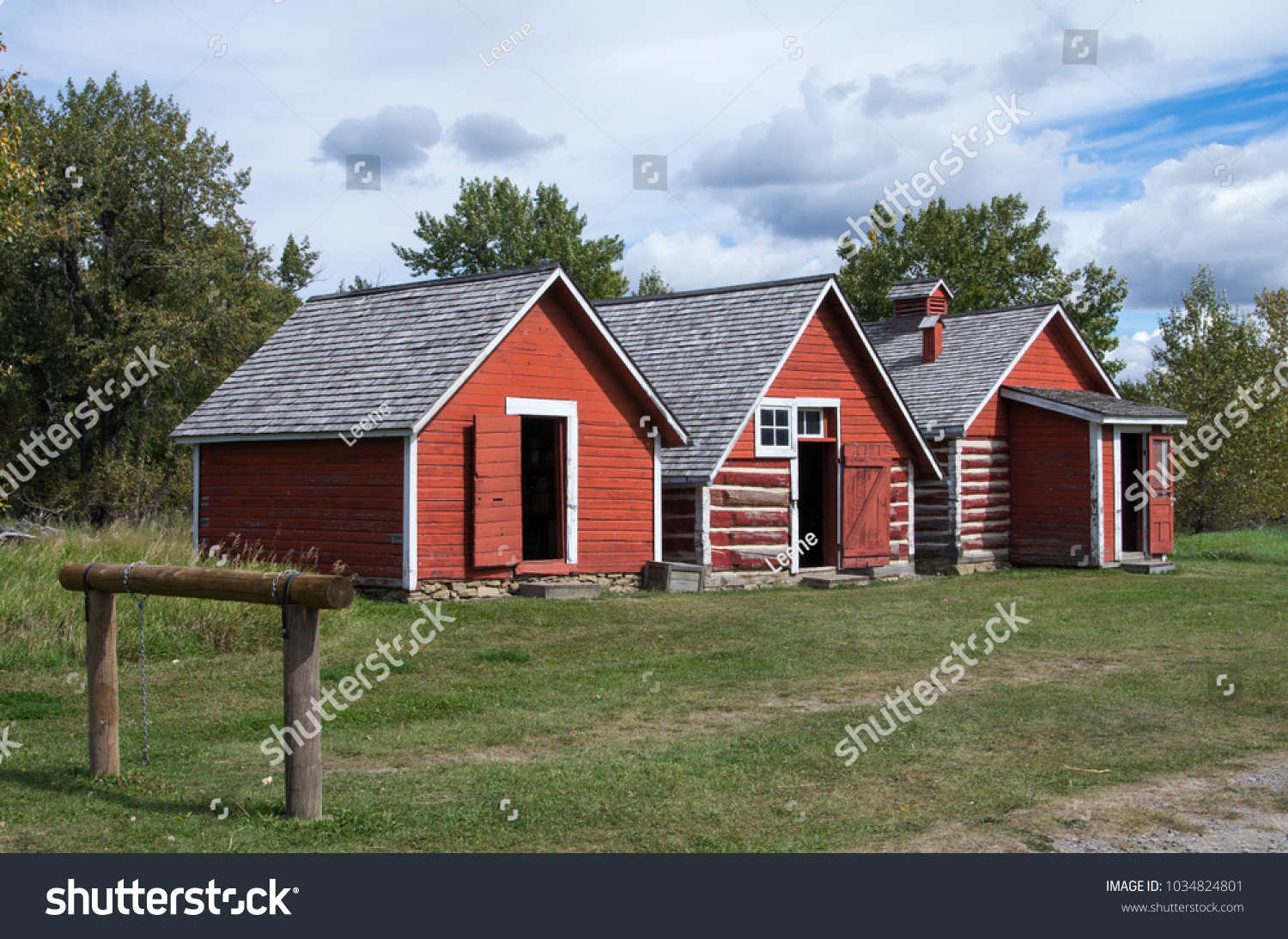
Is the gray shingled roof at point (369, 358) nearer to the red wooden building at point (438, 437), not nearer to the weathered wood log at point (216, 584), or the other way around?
the red wooden building at point (438, 437)

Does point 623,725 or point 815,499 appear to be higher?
point 815,499

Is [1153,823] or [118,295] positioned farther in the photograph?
[118,295]

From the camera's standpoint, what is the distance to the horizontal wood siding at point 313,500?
17391 mm

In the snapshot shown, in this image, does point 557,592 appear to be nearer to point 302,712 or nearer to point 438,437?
point 438,437

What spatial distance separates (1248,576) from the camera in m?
23.0

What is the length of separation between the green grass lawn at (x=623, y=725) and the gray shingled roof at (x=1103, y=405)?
825cm

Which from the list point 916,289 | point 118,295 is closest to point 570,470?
point 916,289

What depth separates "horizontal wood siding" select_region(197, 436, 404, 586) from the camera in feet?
57.1

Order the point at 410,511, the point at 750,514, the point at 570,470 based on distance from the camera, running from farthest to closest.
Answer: the point at 750,514
the point at 570,470
the point at 410,511

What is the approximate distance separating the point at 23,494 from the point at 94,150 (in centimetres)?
989

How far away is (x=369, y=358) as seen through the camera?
19016mm

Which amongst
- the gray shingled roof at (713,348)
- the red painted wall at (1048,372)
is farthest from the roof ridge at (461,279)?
the red painted wall at (1048,372)

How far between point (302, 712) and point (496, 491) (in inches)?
442
